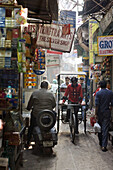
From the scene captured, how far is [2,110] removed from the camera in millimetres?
4957

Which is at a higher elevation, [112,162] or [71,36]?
[71,36]

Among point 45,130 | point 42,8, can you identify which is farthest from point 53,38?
point 45,130

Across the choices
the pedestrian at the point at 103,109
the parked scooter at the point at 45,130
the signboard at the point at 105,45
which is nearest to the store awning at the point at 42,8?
the pedestrian at the point at 103,109

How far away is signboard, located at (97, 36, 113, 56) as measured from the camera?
10.4 meters

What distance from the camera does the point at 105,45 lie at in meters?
10.6

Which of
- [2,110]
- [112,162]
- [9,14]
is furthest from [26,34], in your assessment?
[112,162]

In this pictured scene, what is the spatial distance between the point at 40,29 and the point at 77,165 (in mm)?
5946

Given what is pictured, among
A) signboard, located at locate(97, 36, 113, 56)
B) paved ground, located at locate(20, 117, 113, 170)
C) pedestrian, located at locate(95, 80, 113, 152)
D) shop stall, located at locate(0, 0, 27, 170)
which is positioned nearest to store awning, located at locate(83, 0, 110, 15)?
signboard, located at locate(97, 36, 113, 56)

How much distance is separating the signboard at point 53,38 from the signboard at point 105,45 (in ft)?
4.68

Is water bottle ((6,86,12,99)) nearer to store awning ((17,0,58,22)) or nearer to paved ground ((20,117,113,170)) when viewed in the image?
paved ground ((20,117,113,170))

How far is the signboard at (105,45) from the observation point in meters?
10.4

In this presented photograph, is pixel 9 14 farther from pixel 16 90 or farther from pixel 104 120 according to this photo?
pixel 104 120

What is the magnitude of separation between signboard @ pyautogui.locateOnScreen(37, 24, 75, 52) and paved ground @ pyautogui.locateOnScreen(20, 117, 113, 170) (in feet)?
12.9

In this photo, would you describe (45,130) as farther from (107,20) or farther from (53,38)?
(107,20)
